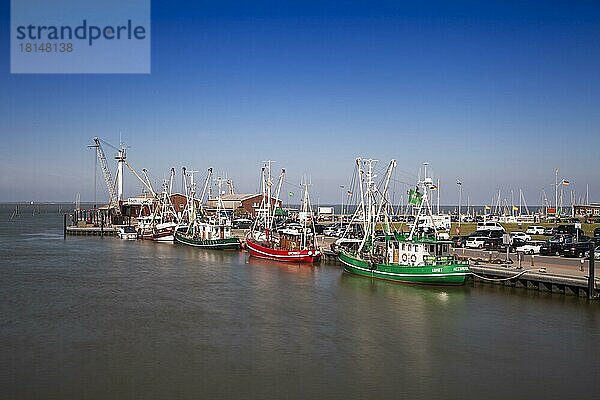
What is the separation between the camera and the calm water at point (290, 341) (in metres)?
16.9

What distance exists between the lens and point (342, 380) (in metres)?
17.3

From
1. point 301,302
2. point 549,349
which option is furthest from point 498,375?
point 301,302

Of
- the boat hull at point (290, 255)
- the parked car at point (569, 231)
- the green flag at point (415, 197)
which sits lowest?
Result: the boat hull at point (290, 255)

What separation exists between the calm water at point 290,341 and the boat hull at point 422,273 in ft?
2.05

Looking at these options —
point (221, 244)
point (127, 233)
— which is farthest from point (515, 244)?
point (127, 233)

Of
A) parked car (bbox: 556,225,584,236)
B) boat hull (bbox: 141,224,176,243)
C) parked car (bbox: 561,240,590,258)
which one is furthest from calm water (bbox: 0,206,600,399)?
boat hull (bbox: 141,224,176,243)

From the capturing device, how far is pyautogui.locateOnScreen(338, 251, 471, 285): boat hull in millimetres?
30406

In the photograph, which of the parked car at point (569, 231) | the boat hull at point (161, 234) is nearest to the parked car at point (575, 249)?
the parked car at point (569, 231)

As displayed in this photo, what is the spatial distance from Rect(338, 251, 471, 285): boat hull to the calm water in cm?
62

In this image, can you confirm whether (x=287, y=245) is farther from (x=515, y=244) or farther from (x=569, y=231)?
(x=569, y=231)

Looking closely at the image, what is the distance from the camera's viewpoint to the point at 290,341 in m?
21.3

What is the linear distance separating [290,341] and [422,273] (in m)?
11.9

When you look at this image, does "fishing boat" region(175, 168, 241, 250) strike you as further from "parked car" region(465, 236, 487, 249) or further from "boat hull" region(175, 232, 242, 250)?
"parked car" region(465, 236, 487, 249)

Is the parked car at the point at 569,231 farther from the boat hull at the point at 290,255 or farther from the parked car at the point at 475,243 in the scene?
the boat hull at the point at 290,255
